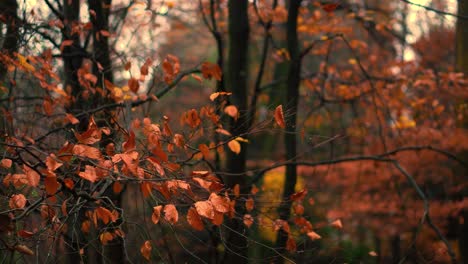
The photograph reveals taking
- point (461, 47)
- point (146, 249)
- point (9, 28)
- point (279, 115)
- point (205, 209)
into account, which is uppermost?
point (9, 28)

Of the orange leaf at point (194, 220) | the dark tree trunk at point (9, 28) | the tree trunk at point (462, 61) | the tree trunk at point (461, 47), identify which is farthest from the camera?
the tree trunk at point (461, 47)

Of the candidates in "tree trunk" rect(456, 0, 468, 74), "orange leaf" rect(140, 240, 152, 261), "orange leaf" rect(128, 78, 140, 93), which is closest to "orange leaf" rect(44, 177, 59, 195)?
"orange leaf" rect(140, 240, 152, 261)

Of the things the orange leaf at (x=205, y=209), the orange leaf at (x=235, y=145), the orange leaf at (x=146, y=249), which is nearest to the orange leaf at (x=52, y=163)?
the orange leaf at (x=205, y=209)

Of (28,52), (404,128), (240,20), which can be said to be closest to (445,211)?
(404,128)

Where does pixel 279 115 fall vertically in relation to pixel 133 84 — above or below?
below

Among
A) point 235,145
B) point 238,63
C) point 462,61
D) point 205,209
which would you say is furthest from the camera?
point 462,61

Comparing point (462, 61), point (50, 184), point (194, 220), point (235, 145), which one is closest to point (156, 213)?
point (194, 220)

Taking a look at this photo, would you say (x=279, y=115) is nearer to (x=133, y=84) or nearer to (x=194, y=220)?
(x=194, y=220)

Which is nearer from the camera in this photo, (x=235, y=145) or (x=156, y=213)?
(x=156, y=213)

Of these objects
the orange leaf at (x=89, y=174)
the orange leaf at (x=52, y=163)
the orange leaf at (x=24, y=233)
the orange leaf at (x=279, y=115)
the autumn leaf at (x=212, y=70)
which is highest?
the autumn leaf at (x=212, y=70)

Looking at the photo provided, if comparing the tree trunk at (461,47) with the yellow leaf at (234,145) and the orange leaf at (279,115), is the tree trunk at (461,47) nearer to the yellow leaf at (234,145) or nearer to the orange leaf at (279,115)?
the yellow leaf at (234,145)

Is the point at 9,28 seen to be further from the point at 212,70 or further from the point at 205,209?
the point at 205,209

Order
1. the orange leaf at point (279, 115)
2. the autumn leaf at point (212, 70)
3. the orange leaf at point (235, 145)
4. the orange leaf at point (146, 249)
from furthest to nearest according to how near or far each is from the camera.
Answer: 1. the autumn leaf at point (212, 70)
2. the orange leaf at point (235, 145)
3. the orange leaf at point (146, 249)
4. the orange leaf at point (279, 115)

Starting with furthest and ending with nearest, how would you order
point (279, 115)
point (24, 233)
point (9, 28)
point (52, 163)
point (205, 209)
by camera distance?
point (9, 28)
point (279, 115)
point (24, 233)
point (205, 209)
point (52, 163)
